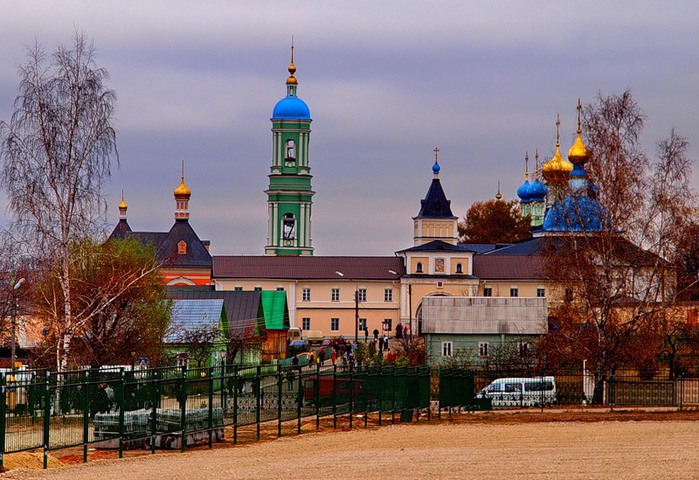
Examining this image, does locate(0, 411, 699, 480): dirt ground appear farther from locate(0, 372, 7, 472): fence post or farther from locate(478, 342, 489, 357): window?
locate(478, 342, 489, 357): window

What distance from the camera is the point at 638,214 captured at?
44531 millimetres

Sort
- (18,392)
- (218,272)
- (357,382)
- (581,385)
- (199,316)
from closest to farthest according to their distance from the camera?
(18,392)
(357,382)
(581,385)
(199,316)
(218,272)

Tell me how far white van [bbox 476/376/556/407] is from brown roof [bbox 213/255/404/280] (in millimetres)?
60811

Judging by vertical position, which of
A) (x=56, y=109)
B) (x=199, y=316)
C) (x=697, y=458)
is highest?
(x=56, y=109)

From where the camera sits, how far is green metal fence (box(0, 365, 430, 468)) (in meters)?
21.7


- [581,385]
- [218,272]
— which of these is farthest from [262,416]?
[218,272]

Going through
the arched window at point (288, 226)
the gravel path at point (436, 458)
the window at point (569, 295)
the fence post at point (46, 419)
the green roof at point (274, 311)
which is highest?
the arched window at point (288, 226)

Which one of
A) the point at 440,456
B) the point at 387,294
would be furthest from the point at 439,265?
the point at 440,456

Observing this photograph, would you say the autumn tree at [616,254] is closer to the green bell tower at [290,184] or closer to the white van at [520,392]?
the white van at [520,392]

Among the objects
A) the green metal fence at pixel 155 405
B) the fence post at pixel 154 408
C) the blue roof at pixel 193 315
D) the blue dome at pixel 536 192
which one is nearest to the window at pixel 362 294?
the blue dome at pixel 536 192

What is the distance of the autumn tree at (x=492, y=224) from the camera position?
128 metres

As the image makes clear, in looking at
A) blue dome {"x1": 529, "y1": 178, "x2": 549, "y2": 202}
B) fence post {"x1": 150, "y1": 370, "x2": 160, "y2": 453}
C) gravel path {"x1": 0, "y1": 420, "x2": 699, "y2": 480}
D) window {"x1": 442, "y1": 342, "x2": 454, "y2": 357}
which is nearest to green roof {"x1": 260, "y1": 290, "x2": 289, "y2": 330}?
window {"x1": 442, "y1": 342, "x2": 454, "y2": 357}

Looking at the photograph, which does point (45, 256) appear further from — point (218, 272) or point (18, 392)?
point (218, 272)

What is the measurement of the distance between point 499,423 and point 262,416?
737 cm
